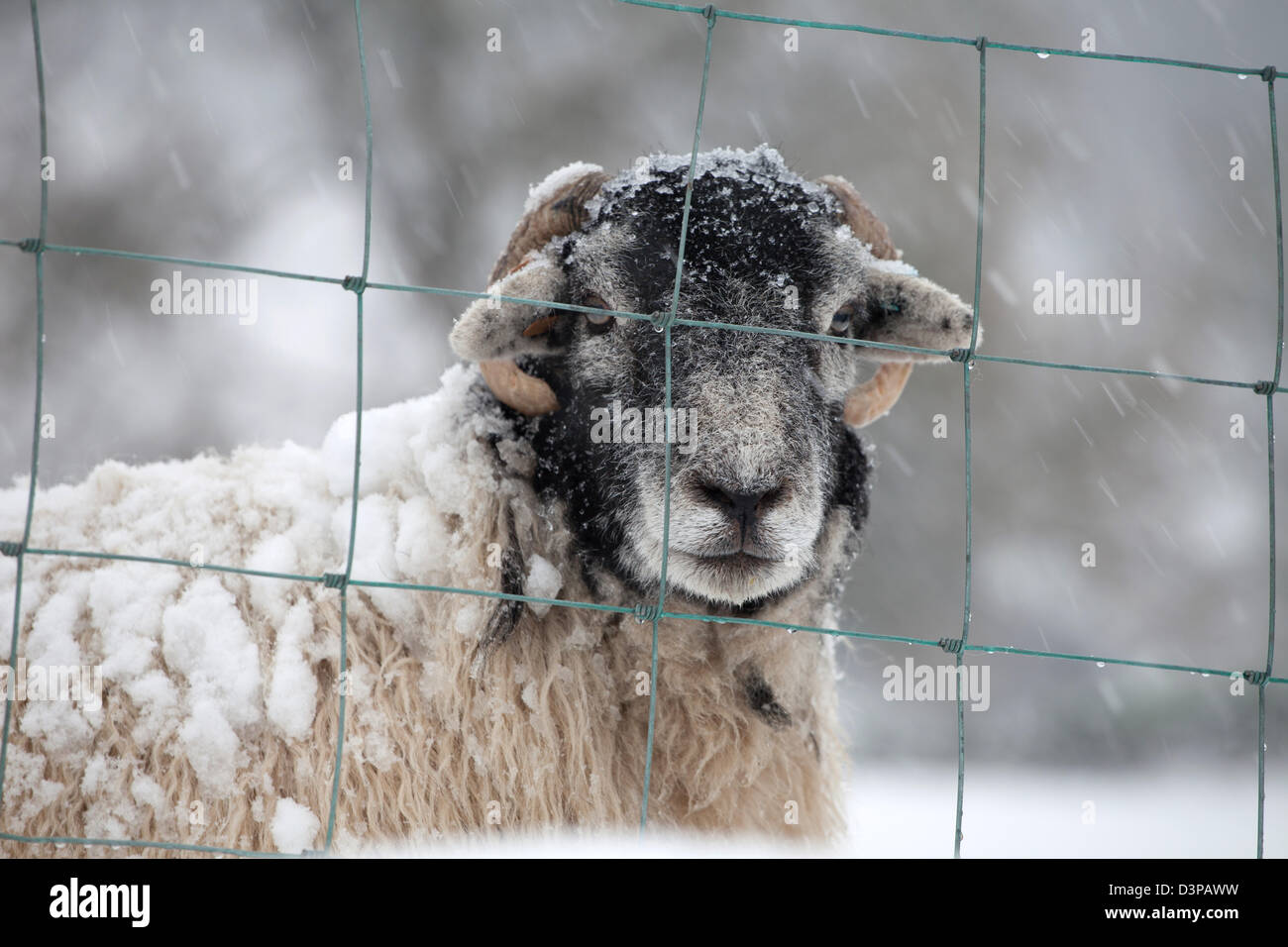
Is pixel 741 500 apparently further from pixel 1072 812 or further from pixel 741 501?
pixel 1072 812

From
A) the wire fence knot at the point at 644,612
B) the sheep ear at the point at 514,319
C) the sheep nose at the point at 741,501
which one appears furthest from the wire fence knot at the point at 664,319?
the wire fence knot at the point at 644,612

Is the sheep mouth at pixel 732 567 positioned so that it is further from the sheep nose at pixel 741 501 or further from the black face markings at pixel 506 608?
the black face markings at pixel 506 608

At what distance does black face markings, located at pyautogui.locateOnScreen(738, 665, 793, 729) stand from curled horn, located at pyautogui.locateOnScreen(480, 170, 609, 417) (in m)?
0.90

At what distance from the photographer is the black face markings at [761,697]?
2.92 meters

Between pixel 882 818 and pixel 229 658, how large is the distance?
5.28 m

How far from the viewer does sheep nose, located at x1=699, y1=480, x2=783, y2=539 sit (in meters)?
2.48

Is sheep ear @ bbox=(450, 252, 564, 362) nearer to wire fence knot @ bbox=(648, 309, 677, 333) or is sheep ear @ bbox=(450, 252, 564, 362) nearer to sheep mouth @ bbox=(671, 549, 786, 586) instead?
wire fence knot @ bbox=(648, 309, 677, 333)

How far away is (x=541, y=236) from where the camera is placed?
9.93 ft

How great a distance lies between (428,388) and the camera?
905 cm

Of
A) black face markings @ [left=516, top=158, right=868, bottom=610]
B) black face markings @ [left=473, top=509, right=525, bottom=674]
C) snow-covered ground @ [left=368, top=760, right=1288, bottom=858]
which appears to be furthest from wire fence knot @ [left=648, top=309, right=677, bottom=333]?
snow-covered ground @ [left=368, top=760, right=1288, bottom=858]

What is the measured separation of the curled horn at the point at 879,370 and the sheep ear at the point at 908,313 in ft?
0.33

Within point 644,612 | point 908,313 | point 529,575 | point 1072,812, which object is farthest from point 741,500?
point 1072,812

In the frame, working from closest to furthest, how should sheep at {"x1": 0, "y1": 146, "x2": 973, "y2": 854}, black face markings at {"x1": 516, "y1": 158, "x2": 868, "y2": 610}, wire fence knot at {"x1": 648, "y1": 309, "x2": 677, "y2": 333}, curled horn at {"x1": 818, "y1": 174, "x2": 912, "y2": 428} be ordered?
wire fence knot at {"x1": 648, "y1": 309, "x2": 677, "y2": 333} → sheep at {"x1": 0, "y1": 146, "x2": 973, "y2": 854} → black face markings at {"x1": 516, "y1": 158, "x2": 868, "y2": 610} → curled horn at {"x1": 818, "y1": 174, "x2": 912, "y2": 428}
